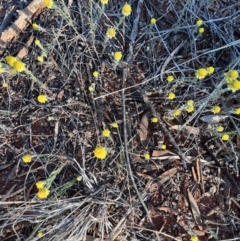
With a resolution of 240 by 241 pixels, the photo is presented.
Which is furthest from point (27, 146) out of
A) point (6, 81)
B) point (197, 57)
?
point (197, 57)

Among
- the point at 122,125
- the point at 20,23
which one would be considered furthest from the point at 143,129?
the point at 20,23

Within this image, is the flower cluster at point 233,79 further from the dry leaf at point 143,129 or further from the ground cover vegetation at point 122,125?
the dry leaf at point 143,129

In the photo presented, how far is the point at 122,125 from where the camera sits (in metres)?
1.89

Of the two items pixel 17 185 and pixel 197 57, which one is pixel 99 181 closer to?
pixel 17 185

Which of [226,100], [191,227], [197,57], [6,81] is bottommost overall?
[191,227]

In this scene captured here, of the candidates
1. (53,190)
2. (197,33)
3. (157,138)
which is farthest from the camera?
(197,33)

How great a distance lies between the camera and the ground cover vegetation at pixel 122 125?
1754 mm

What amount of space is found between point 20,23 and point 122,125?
0.80 meters

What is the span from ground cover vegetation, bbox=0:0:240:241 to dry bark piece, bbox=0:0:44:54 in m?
0.03

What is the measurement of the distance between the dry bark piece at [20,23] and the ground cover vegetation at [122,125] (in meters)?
0.03

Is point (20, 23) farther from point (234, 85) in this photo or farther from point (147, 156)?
point (234, 85)

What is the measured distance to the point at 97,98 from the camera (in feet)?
6.31

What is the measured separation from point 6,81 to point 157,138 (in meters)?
0.84

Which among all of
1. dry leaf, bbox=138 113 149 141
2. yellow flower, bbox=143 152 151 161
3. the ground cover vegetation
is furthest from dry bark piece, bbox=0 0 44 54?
yellow flower, bbox=143 152 151 161
